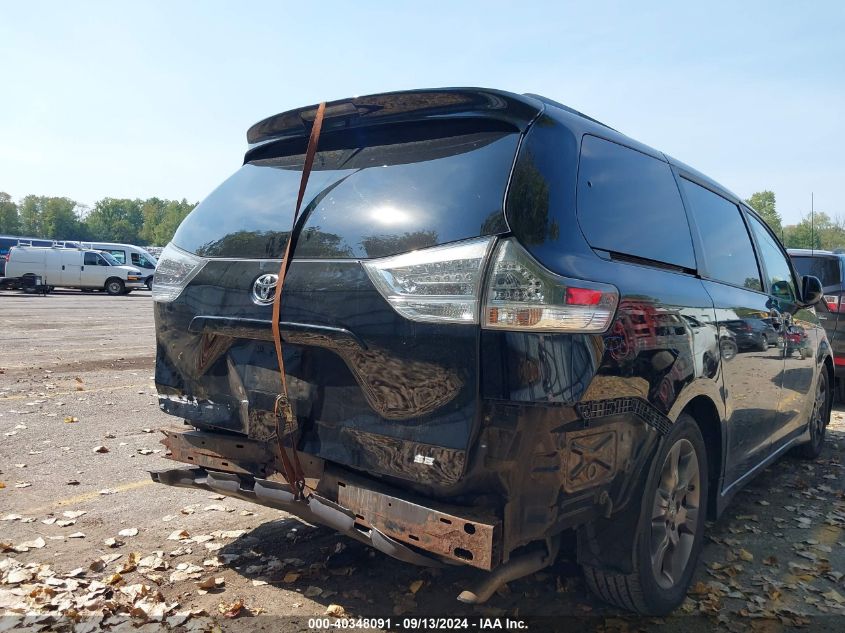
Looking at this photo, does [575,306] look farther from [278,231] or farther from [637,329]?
[278,231]

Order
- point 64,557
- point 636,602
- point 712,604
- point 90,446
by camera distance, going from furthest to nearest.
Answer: point 90,446
point 64,557
point 712,604
point 636,602

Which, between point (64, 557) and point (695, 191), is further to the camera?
point (695, 191)

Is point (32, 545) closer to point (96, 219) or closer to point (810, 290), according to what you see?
point (810, 290)

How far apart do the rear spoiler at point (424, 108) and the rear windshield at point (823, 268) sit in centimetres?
710

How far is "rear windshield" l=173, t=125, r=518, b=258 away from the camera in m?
2.62

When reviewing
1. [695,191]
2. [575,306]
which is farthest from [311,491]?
[695,191]

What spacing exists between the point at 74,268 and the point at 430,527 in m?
32.8

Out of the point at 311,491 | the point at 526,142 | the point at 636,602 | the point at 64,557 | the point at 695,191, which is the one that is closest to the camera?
the point at 526,142

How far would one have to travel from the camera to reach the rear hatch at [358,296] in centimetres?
256

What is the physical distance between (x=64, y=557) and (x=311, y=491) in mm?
1705

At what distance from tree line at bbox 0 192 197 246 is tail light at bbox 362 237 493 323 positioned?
14477 cm

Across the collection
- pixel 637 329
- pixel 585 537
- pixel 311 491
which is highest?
pixel 637 329

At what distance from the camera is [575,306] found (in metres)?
2.51

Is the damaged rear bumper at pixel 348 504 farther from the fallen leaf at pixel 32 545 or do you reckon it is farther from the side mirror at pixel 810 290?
the side mirror at pixel 810 290
